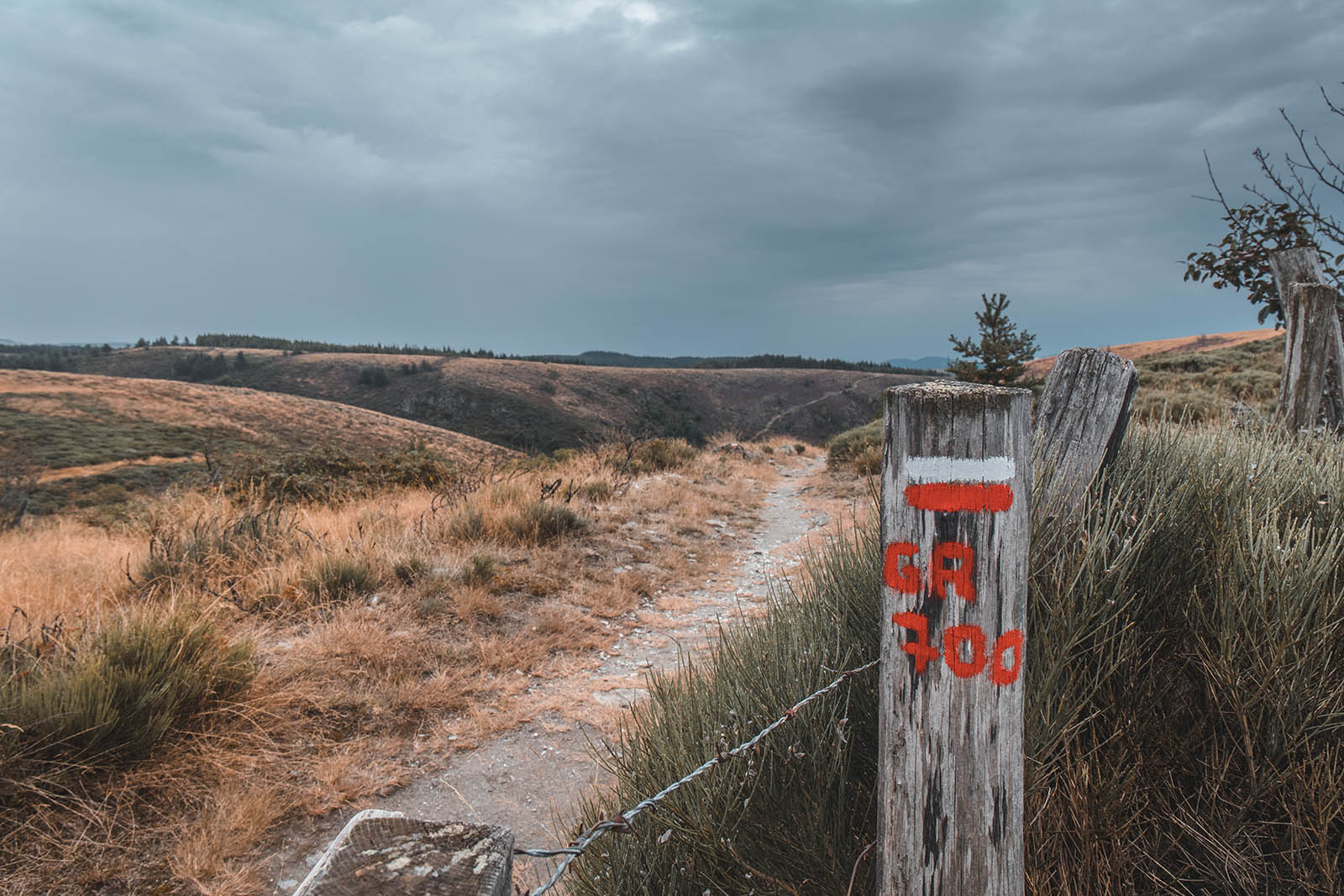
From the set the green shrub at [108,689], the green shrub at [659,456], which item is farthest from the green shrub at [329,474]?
the green shrub at [108,689]

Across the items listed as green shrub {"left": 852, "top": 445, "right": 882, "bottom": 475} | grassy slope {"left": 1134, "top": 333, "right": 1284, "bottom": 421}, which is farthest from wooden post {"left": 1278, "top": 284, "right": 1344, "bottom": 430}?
green shrub {"left": 852, "top": 445, "right": 882, "bottom": 475}

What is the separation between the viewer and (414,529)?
698cm

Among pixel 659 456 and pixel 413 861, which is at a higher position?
pixel 413 861

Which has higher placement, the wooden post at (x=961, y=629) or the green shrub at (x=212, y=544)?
the wooden post at (x=961, y=629)

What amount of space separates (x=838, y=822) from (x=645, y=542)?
643 centimetres

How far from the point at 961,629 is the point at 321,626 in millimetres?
4781

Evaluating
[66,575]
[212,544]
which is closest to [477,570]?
[212,544]

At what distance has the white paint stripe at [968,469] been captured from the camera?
139 cm

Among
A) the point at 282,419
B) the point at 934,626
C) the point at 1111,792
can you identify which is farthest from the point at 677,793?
the point at 282,419

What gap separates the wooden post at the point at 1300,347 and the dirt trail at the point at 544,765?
16.1 feet

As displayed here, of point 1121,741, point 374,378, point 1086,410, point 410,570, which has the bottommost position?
point 410,570

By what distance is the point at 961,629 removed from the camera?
Answer: 1.40 meters

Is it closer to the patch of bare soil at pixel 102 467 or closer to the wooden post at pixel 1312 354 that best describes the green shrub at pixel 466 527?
the wooden post at pixel 1312 354

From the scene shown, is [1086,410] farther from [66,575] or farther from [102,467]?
[102,467]
